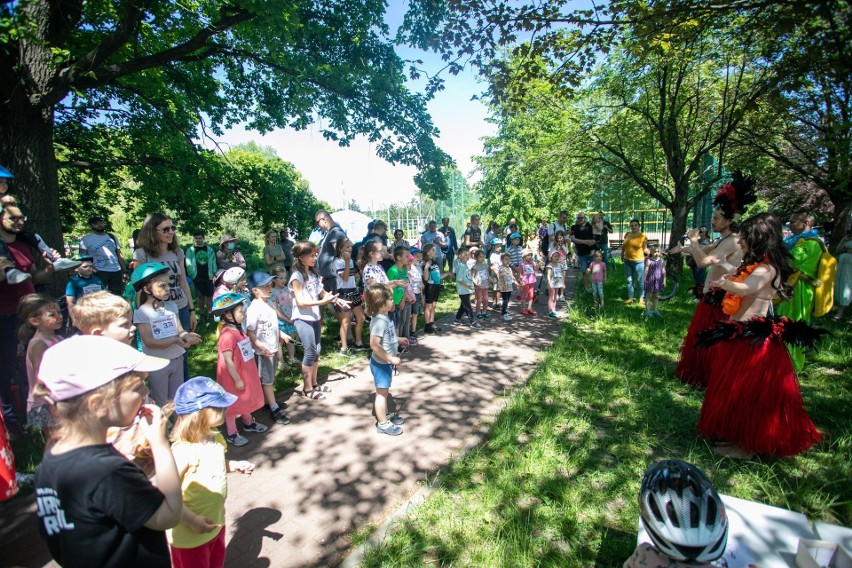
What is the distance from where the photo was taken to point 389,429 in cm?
428

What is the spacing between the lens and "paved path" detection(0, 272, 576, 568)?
2.90 m

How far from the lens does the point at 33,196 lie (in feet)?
18.9

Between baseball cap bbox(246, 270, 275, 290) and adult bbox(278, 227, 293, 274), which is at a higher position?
adult bbox(278, 227, 293, 274)

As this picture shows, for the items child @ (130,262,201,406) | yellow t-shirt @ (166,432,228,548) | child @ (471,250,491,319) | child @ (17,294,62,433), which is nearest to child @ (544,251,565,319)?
child @ (471,250,491,319)

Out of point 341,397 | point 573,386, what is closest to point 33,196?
point 341,397

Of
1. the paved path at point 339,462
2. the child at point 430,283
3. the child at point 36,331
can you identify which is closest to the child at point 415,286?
the child at point 430,283

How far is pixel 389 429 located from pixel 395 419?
27 centimetres

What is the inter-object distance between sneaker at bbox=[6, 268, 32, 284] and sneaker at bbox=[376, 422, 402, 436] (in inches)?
149

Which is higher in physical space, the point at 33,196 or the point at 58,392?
the point at 33,196

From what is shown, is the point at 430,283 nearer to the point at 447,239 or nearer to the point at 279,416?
the point at 279,416

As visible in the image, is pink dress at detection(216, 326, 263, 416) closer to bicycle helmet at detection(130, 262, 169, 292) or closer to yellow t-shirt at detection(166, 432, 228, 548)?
bicycle helmet at detection(130, 262, 169, 292)

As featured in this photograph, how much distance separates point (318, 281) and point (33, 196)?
4298 millimetres

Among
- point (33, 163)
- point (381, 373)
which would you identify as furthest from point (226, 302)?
point (33, 163)

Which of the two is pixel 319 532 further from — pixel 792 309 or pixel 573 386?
pixel 792 309
